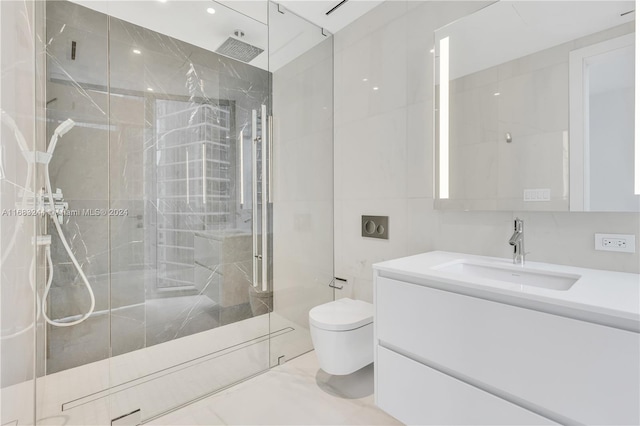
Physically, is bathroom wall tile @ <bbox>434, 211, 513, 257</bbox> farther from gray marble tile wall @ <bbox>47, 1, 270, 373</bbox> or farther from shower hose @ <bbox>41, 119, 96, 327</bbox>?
shower hose @ <bbox>41, 119, 96, 327</bbox>

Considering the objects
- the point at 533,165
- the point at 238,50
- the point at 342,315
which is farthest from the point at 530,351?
the point at 238,50

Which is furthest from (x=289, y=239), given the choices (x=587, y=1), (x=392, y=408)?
(x=587, y=1)

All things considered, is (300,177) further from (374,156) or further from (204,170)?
(204,170)

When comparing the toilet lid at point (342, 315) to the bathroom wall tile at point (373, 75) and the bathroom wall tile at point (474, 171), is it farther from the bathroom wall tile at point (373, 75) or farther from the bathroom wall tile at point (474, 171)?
the bathroom wall tile at point (373, 75)

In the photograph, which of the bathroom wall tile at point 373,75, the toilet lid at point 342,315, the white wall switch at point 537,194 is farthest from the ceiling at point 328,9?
the toilet lid at point 342,315

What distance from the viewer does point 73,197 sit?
69.3 inches

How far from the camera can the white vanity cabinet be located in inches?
33.9

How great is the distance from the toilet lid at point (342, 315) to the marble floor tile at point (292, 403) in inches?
16.0

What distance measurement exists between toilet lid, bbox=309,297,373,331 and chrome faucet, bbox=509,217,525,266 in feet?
2.81

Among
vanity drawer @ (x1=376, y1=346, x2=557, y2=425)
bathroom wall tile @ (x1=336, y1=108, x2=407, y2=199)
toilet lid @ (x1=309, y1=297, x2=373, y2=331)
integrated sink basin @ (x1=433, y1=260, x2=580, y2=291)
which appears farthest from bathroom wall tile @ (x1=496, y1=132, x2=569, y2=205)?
toilet lid @ (x1=309, y1=297, x2=373, y2=331)

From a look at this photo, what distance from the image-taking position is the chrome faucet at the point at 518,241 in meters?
1.43

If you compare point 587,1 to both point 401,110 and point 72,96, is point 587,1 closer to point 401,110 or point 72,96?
point 401,110

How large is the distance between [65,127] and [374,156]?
1.89 metres

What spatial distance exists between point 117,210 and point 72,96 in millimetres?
686
